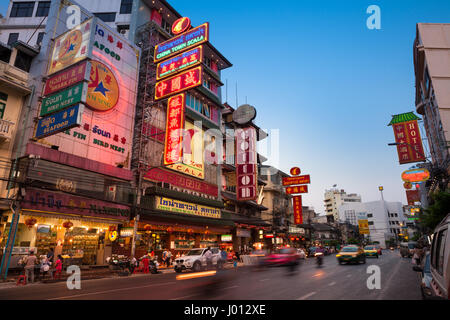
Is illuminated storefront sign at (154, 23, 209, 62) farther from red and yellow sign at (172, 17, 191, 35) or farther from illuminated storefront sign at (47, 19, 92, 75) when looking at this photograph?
illuminated storefront sign at (47, 19, 92, 75)

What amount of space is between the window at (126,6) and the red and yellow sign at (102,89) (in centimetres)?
1387

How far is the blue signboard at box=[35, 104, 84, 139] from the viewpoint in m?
16.3

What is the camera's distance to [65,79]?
59.6 feet

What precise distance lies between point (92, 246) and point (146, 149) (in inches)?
394

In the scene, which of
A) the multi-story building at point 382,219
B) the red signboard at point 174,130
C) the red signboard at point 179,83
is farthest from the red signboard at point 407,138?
the multi-story building at point 382,219

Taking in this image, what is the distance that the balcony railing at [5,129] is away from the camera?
17781 mm

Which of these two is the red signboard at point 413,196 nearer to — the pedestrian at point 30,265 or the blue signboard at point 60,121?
the blue signboard at point 60,121

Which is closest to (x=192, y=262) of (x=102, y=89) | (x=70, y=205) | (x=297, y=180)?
(x=70, y=205)

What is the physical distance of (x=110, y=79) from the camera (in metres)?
25.3

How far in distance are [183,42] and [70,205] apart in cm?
1822

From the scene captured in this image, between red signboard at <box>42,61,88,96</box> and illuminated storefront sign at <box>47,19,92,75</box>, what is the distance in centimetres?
77

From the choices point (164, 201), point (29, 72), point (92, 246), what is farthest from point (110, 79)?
point (92, 246)

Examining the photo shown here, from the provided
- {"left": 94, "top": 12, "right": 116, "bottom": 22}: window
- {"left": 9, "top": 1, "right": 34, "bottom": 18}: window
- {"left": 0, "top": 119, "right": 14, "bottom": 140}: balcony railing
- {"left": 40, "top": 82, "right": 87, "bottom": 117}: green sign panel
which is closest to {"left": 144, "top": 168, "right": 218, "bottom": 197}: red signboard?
{"left": 40, "top": 82, "right": 87, "bottom": 117}: green sign panel

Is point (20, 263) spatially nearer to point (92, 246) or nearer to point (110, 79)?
point (92, 246)
